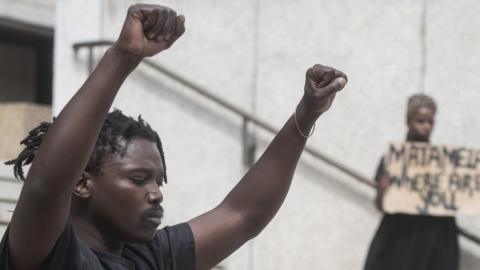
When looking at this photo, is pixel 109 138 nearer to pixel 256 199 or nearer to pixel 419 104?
pixel 256 199

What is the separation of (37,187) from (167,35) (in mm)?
373

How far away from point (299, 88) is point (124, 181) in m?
4.35

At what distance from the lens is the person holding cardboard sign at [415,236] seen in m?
6.01

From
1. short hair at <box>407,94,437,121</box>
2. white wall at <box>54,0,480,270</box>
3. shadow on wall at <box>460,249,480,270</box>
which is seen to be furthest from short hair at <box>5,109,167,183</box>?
shadow on wall at <box>460,249,480,270</box>

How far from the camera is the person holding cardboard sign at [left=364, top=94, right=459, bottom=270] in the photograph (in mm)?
6012

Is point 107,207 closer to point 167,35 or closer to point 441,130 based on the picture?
point 167,35

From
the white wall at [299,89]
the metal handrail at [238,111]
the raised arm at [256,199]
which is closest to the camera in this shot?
the raised arm at [256,199]

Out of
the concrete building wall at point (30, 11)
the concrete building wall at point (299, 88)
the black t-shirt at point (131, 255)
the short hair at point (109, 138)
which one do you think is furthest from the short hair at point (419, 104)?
the concrete building wall at point (30, 11)

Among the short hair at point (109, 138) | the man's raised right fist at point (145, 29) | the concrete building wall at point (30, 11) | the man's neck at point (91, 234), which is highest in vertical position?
the man's raised right fist at point (145, 29)

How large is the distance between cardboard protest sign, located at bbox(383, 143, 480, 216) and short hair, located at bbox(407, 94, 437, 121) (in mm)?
216

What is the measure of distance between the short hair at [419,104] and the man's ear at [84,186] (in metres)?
3.96

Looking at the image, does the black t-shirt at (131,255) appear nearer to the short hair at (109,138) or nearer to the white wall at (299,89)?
the short hair at (109,138)

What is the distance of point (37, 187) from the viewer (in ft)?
6.62

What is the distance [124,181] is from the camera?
239 centimetres
